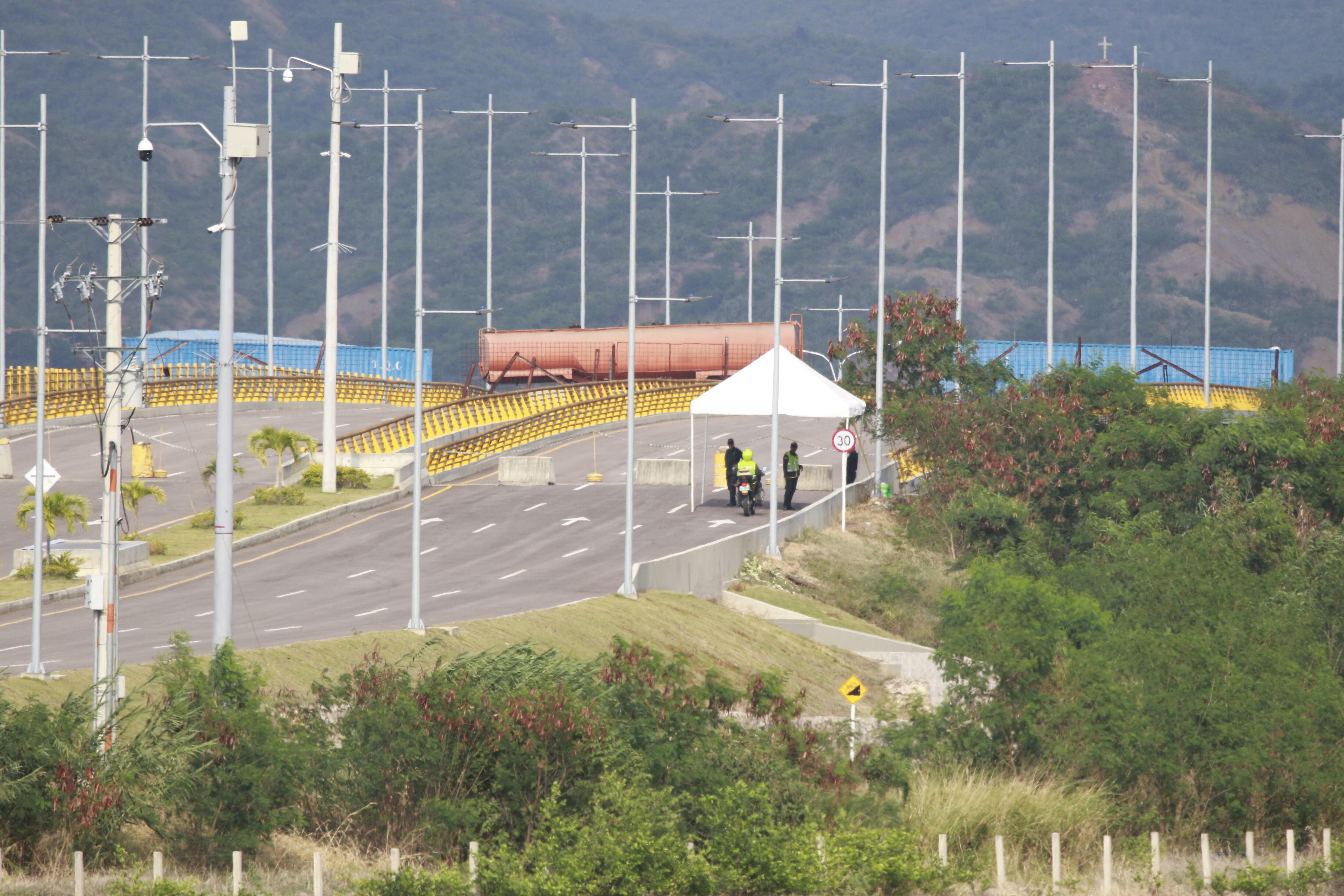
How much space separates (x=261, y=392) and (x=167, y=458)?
16067mm

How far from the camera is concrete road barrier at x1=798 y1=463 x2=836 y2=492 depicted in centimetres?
4906

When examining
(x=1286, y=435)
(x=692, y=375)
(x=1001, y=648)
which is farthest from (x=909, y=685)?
(x=692, y=375)

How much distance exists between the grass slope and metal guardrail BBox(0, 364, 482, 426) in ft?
104

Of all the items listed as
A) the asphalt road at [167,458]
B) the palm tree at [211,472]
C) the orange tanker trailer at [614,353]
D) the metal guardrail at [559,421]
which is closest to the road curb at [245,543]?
the asphalt road at [167,458]

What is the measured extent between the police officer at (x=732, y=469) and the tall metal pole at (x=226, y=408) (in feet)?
82.9

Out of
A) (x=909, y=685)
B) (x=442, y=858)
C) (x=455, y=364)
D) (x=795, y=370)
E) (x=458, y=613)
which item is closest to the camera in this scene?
(x=442, y=858)

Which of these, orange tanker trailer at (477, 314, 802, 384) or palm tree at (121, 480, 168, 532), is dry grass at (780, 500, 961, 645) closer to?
palm tree at (121, 480, 168, 532)

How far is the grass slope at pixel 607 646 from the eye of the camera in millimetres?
23500

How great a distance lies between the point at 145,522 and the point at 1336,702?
91.0 feet

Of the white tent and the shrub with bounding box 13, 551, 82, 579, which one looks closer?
the shrub with bounding box 13, 551, 82, 579

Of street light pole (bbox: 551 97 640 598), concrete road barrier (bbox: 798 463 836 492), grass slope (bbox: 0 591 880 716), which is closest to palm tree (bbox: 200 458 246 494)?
street light pole (bbox: 551 97 640 598)

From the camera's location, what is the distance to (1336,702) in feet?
83.7

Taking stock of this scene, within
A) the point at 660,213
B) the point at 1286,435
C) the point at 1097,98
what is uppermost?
the point at 1097,98

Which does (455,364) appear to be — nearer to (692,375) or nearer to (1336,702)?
(692,375)
